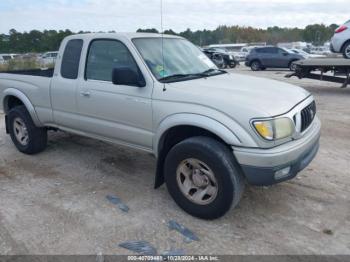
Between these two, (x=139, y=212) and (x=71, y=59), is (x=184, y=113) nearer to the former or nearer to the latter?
(x=139, y=212)

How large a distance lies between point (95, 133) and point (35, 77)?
58.4 inches

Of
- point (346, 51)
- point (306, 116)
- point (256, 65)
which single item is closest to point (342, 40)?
point (346, 51)

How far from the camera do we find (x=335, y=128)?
24.1 ft

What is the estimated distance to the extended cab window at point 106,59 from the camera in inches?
168

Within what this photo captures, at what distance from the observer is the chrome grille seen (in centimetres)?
370

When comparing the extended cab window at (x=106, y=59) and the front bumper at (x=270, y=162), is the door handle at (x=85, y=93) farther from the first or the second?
the front bumper at (x=270, y=162)

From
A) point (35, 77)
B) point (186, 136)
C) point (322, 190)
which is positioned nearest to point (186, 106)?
point (186, 136)

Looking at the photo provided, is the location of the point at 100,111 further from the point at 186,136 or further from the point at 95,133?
the point at 186,136

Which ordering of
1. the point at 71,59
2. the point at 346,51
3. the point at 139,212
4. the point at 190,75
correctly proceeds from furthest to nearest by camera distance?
the point at 346,51, the point at 71,59, the point at 190,75, the point at 139,212

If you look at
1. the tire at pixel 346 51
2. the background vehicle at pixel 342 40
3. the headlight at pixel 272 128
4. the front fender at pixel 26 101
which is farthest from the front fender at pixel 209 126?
the tire at pixel 346 51

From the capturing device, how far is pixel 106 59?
4492 millimetres

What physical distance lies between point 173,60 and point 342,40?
9625mm

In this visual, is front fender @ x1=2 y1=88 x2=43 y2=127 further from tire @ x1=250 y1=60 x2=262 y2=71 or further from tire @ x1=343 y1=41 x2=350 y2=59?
tire @ x1=250 y1=60 x2=262 y2=71

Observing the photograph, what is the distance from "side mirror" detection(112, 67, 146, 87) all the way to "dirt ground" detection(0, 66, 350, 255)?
53.3 inches
